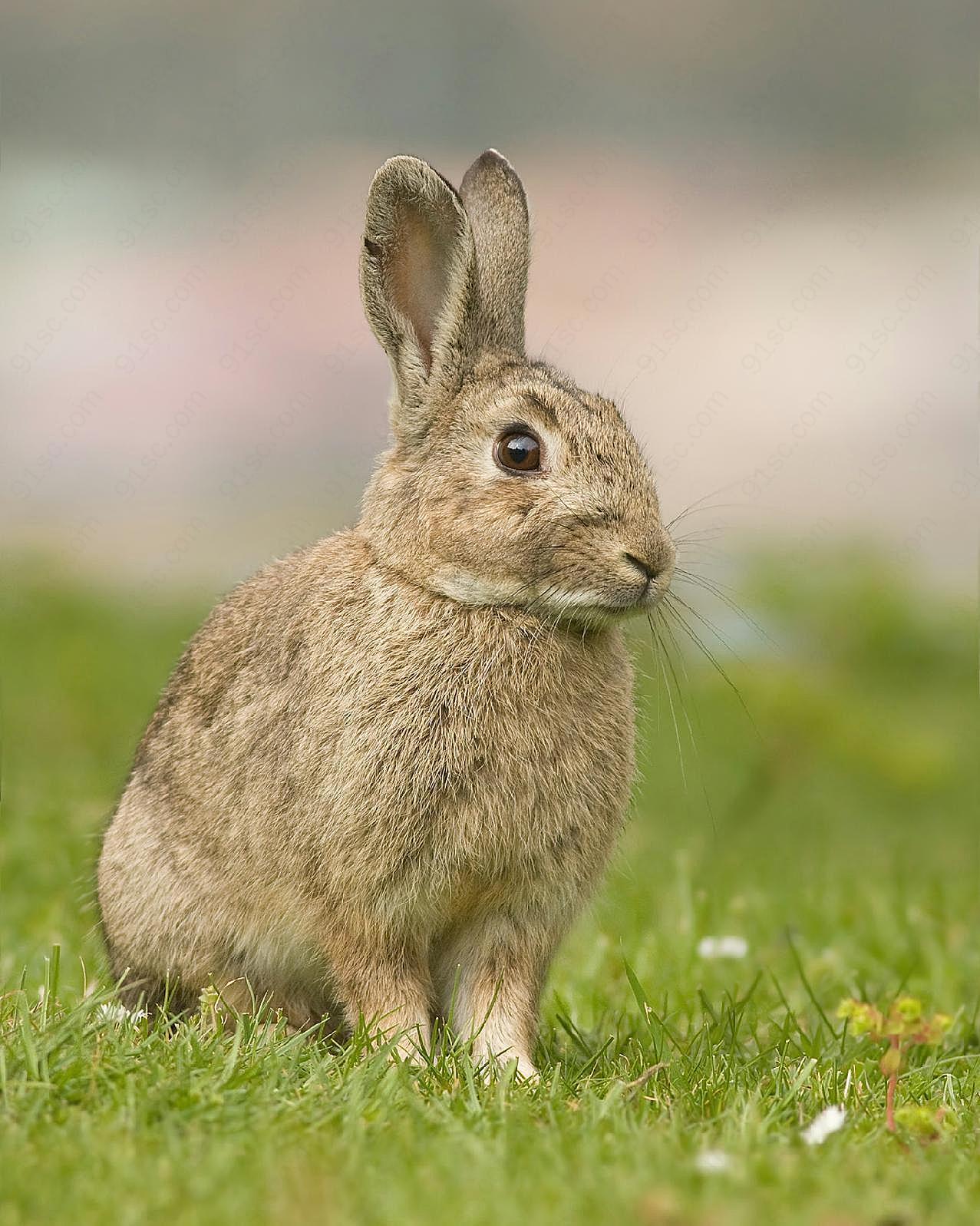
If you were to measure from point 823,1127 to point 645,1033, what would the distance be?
4.00 ft

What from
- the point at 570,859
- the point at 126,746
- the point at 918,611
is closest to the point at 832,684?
the point at 918,611

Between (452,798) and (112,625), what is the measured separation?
7.38 metres

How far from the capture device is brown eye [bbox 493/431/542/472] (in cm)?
428

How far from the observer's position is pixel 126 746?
8.98 meters

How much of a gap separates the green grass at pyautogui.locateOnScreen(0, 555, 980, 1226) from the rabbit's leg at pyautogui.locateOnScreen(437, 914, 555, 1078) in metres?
0.15

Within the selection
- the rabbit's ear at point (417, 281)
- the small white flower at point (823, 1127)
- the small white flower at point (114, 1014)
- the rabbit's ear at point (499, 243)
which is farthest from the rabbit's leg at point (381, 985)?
the rabbit's ear at point (499, 243)

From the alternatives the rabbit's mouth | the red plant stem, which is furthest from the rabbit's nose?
the red plant stem

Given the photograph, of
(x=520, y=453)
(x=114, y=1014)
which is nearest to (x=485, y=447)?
(x=520, y=453)

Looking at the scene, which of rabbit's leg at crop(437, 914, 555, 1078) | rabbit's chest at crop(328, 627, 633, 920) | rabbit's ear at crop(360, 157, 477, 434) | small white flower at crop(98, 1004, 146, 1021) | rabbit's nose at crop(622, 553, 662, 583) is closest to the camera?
small white flower at crop(98, 1004, 146, 1021)

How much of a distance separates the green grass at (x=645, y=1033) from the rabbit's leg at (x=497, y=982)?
0.51ft

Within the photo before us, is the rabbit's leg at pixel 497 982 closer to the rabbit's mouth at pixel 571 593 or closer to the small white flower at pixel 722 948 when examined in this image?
the rabbit's mouth at pixel 571 593

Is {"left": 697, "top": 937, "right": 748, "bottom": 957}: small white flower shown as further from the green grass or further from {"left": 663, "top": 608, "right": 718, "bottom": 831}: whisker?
{"left": 663, "top": 608, "right": 718, "bottom": 831}: whisker

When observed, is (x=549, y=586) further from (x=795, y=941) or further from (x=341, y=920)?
(x=795, y=941)

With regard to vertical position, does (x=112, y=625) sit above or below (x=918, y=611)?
below
